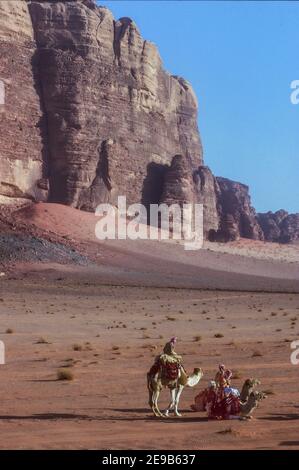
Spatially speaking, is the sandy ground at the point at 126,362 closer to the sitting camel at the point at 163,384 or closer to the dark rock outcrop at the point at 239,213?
the sitting camel at the point at 163,384

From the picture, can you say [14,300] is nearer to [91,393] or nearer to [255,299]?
[255,299]

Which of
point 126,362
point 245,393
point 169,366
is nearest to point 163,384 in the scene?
point 169,366

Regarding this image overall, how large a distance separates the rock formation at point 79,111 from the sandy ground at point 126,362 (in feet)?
87.5

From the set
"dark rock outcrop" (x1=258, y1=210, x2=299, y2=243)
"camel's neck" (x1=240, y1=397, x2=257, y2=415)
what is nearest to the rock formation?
"dark rock outcrop" (x1=258, y1=210, x2=299, y2=243)

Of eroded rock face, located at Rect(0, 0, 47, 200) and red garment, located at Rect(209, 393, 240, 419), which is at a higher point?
eroded rock face, located at Rect(0, 0, 47, 200)

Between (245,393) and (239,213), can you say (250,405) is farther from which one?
(239,213)

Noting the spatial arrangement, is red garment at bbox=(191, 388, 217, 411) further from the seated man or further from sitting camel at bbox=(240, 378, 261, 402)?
the seated man

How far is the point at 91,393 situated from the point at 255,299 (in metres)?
32.4

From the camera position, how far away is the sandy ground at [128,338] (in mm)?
11164

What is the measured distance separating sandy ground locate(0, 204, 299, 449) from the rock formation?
4704 mm

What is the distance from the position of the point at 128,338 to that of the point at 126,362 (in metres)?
6.65

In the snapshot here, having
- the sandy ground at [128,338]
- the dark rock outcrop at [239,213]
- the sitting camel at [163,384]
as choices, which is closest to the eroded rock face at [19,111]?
the sandy ground at [128,338]

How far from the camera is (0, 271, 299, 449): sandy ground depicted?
1078cm

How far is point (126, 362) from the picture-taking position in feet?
66.3
